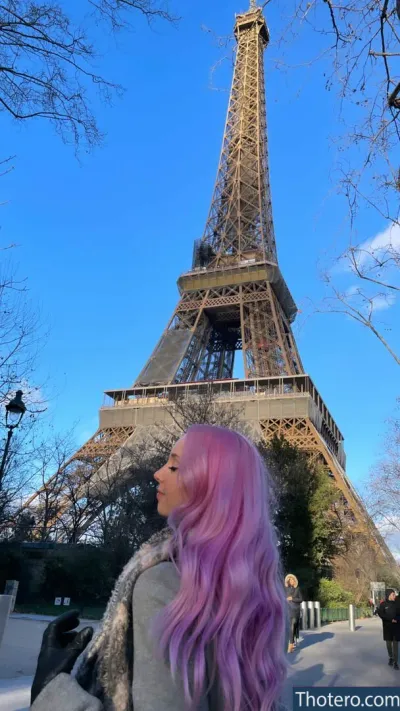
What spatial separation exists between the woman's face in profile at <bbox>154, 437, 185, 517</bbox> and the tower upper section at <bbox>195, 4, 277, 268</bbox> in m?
43.7

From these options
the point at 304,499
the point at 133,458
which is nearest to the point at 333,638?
the point at 304,499

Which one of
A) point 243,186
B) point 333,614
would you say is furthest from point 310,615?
point 243,186

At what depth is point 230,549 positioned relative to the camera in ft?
4.69

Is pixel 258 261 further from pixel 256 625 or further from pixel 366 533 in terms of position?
pixel 256 625

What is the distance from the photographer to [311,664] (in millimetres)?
8750

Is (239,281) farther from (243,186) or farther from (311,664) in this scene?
(311,664)

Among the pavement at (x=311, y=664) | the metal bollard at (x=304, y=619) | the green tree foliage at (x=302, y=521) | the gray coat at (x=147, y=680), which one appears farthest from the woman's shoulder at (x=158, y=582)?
the green tree foliage at (x=302, y=521)

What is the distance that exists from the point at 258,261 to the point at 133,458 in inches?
874

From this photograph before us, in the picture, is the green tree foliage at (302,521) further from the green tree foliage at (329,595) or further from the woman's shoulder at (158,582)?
the woman's shoulder at (158,582)

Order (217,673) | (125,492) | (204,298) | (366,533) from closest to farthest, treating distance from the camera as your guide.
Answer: (217,673), (125,492), (366,533), (204,298)

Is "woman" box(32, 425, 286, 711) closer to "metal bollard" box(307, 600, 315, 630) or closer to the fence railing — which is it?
"metal bollard" box(307, 600, 315, 630)

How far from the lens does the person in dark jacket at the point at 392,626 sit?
9148 mm

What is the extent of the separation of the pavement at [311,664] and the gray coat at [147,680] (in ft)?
13.5

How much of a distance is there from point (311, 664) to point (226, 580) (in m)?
8.84
